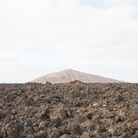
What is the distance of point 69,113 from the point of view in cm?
699

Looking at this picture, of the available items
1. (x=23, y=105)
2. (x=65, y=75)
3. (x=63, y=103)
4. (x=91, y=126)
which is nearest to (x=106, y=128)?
(x=91, y=126)

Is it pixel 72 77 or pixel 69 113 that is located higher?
pixel 72 77

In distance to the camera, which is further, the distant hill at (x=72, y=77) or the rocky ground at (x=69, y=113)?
the distant hill at (x=72, y=77)

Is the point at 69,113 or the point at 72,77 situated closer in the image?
the point at 69,113

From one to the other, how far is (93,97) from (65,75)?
80.5 m

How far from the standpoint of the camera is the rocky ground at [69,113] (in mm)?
5617

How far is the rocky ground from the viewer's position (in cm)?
562

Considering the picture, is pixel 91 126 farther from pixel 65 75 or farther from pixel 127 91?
pixel 65 75

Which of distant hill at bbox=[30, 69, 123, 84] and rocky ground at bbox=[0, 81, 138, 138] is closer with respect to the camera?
rocky ground at bbox=[0, 81, 138, 138]

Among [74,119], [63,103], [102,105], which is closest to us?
[74,119]

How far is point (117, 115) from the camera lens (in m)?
6.70

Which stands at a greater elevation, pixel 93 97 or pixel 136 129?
pixel 93 97

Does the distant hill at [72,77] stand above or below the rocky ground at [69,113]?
above

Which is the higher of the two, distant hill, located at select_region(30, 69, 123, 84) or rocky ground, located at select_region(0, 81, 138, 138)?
distant hill, located at select_region(30, 69, 123, 84)
